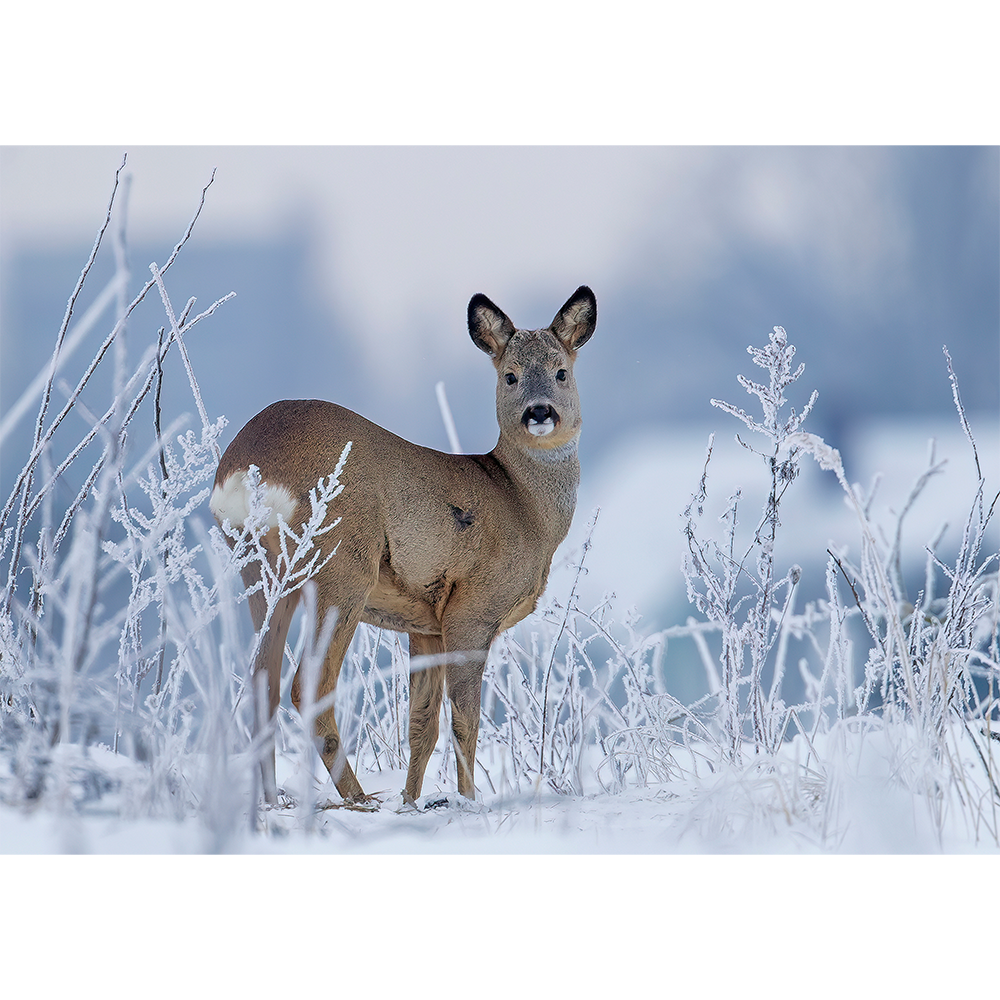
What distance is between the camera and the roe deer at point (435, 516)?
3.94m

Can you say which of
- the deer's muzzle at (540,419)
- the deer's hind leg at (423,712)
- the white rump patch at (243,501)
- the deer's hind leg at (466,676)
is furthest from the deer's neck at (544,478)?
the white rump patch at (243,501)

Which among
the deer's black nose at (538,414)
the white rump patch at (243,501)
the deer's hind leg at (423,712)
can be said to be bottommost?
the deer's hind leg at (423,712)

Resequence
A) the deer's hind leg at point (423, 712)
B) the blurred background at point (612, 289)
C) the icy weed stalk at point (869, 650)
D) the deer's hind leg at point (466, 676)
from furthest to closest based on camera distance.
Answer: the blurred background at point (612, 289) < the deer's hind leg at point (423, 712) < the deer's hind leg at point (466, 676) < the icy weed stalk at point (869, 650)

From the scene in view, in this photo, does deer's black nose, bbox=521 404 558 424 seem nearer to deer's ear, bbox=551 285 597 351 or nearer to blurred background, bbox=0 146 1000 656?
deer's ear, bbox=551 285 597 351

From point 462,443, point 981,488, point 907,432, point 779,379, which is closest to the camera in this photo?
point 981,488

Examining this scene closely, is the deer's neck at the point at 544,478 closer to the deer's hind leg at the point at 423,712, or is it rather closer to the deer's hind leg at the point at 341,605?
the deer's hind leg at the point at 423,712

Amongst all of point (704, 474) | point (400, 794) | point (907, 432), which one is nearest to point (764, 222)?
point (907, 432)

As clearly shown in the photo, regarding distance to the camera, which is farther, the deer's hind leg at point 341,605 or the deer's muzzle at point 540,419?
the deer's muzzle at point 540,419

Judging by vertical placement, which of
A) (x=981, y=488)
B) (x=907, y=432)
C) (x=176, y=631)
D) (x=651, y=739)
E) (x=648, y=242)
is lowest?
(x=651, y=739)

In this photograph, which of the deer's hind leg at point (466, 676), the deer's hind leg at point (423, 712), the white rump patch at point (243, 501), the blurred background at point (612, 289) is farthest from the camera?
the blurred background at point (612, 289)

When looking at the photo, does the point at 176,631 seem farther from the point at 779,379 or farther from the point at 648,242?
the point at 648,242

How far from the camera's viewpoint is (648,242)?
516 cm

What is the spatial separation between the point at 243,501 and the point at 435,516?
73 cm

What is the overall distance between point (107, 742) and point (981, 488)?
331 cm
